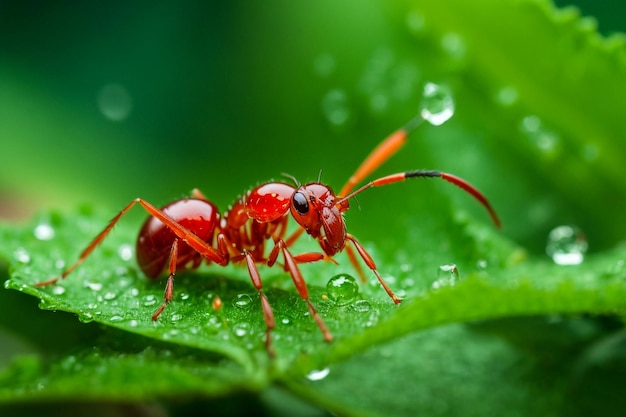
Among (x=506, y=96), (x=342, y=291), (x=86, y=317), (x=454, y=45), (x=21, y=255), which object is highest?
(x=454, y=45)

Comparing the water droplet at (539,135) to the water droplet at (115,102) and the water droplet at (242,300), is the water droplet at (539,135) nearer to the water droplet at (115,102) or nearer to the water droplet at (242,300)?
the water droplet at (242,300)

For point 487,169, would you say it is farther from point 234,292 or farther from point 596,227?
point 234,292

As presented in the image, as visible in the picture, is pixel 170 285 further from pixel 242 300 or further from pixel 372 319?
pixel 372 319

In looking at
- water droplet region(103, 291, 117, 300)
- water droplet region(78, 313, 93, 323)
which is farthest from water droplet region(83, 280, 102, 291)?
water droplet region(78, 313, 93, 323)

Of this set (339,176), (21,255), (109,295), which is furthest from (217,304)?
(339,176)

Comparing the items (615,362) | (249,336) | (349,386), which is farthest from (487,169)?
(249,336)

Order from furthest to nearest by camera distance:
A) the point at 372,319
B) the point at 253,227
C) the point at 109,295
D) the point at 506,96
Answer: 1. the point at 506,96
2. the point at 253,227
3. the point at 109,295
4. the point at 372,319

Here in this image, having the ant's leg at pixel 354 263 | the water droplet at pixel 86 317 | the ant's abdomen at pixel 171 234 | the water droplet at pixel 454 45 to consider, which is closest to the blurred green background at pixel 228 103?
the water droplet at pixel 454 45
